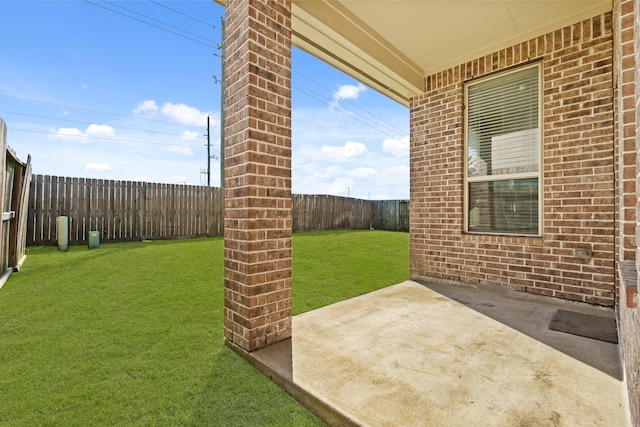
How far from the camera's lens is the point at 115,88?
12578mm

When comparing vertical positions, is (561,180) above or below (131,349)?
above

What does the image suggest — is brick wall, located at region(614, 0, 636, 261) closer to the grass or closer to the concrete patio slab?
the concrete patio slab

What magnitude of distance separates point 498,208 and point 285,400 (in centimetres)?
340

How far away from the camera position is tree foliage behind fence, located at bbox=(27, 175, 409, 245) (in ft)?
20.8

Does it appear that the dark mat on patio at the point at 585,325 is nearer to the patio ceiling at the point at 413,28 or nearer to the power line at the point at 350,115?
the patio ceiling at the point at 413,28

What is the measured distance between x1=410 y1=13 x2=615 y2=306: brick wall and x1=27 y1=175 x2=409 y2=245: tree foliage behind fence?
7.27 m

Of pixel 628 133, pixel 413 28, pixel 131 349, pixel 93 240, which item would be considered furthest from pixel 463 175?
pixel 93 240

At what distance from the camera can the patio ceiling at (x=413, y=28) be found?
282 centimetres

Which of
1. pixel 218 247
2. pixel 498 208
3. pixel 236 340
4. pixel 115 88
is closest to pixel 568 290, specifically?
pixel 498 208

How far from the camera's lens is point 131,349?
2.00 meters

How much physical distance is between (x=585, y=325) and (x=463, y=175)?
2.06 meters

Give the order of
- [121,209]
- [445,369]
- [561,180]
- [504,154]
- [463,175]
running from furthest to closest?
[121,209] → [463,175] → [504,154] → [561,180] → [445,369]

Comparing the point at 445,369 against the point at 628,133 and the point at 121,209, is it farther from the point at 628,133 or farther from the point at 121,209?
the point at 121,209

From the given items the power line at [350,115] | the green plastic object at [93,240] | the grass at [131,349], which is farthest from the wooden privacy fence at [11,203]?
the power line at [350,115]
